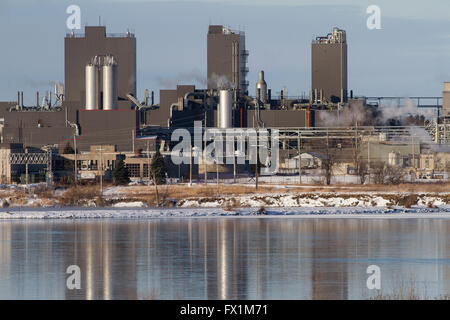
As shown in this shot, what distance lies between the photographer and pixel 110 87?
90.4 meters

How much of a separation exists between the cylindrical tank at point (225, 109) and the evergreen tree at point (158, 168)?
20.2m

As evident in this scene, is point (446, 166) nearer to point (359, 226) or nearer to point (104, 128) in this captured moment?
point (104, 128)

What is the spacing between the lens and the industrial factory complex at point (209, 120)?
80.4 metres

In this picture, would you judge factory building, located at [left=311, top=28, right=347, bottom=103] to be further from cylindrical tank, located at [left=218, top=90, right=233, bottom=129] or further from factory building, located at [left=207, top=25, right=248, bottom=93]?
cylindrical tank, located at [left=218, top=90, right=233, bottom=129]

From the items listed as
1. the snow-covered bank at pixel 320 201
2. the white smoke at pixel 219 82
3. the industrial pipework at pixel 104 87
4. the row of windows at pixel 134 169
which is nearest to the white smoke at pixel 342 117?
the white smoke at pixel 219 82

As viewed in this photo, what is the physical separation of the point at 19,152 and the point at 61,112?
1406 centimetres

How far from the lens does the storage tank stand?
9012 centimetres

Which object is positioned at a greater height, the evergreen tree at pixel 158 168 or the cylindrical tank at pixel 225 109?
the cylindrical tank at pixel 225 109

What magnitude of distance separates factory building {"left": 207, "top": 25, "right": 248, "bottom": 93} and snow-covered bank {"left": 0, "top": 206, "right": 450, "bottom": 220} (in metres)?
61.2

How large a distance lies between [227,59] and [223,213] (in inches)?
2530

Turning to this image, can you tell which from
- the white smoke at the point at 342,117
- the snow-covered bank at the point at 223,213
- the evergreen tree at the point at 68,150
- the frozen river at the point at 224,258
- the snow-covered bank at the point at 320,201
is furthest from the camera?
the white smoke at the point at 342,117

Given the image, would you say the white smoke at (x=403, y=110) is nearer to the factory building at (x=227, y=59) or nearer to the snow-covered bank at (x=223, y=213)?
A: the factory building at (x=227, y=59)
